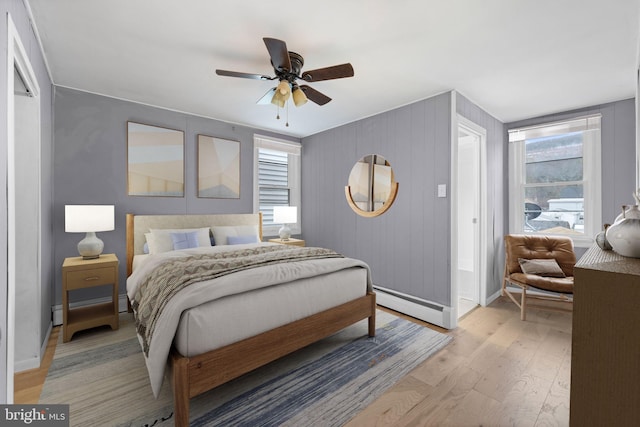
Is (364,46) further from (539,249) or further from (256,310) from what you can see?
(539,249)

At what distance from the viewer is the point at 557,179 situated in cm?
359

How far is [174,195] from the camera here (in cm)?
359

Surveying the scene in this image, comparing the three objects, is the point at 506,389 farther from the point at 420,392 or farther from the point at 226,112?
the point at 226,112

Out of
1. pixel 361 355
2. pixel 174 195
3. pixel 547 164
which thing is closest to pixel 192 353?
pixel 361 355

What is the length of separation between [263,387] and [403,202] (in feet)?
7.99

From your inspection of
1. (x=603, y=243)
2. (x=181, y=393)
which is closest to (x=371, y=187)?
(x=603, y=243)

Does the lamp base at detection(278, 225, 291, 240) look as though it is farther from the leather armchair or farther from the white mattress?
the leather armchair

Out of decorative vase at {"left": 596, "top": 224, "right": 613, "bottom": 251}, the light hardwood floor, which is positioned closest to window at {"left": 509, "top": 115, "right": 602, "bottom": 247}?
the light hardwood floor

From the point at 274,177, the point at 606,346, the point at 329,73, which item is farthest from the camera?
the point at 274,177

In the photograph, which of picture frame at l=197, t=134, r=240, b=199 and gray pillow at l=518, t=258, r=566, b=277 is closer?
gray pillow at l=518, t=258, r=566, b=277

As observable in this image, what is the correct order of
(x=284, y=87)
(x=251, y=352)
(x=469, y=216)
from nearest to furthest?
(x=251, y=352)
(x=284, y=87)
(x=469, y=216)

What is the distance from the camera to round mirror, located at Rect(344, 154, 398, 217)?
356 centimetres

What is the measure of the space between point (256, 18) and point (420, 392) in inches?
108

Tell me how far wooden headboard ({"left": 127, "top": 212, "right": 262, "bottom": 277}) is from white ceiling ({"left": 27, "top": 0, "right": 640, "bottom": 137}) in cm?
140
